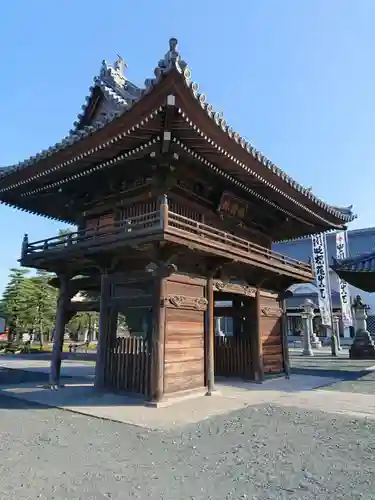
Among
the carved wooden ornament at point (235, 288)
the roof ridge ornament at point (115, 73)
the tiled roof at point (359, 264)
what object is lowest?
the carved wooden ornament at point (235, 288)

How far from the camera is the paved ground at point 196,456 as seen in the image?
4199mm

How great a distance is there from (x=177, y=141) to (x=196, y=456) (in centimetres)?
664

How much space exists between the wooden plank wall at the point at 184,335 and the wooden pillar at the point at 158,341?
203 mm

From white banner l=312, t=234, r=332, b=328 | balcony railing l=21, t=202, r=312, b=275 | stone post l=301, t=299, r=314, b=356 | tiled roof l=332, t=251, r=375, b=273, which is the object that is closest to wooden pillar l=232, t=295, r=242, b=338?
balcony railing l=21, t=202, r=312, b=275

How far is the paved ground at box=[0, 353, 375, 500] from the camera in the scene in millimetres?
4199

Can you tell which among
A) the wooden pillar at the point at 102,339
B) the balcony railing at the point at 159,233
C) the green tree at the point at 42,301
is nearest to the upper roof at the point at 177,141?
the balcony railing at the point at 159,233

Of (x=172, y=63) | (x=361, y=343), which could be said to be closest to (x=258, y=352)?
(x=172, y=63)

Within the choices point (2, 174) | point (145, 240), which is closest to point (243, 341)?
point (145, 240)

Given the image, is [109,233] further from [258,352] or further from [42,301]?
[42,301]

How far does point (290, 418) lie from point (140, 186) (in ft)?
23.0

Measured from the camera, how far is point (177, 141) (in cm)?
874

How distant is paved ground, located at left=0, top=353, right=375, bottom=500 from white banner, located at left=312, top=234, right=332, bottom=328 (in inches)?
749

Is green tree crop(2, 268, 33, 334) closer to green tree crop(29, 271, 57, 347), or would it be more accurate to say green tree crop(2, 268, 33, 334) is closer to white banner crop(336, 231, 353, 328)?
green tree crop(29, 271, 57, 347)

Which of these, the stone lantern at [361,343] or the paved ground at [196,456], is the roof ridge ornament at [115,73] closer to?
the paved ground at [196,456]
